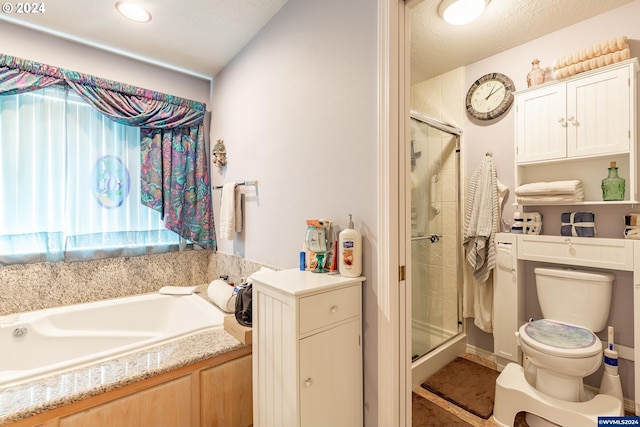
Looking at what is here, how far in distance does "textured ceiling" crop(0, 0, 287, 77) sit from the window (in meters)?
0.43

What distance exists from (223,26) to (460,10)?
152 centimetres

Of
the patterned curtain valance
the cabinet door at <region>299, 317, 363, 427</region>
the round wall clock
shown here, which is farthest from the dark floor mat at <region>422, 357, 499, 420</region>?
the patterned curtain valance

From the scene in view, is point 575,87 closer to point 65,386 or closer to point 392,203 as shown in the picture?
point 392,203

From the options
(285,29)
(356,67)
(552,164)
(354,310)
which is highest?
(285,29)

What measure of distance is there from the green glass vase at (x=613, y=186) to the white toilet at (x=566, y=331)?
505mm

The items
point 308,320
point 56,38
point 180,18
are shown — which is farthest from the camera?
point 56,38

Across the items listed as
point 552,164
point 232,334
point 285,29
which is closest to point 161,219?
point 232,334

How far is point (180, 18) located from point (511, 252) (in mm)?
2844

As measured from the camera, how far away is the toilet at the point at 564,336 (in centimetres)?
155

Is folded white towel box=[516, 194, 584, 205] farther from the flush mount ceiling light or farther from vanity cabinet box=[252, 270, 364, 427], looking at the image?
vanity cabinet box=[252, 270, 364, 427]

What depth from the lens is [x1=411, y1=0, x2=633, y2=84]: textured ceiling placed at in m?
1.84

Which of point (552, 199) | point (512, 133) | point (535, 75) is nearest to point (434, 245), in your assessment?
point (552, 199)

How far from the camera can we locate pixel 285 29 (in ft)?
5.81

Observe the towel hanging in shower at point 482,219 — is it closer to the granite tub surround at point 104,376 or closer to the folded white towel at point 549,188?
the folded white towel at point 549,188
